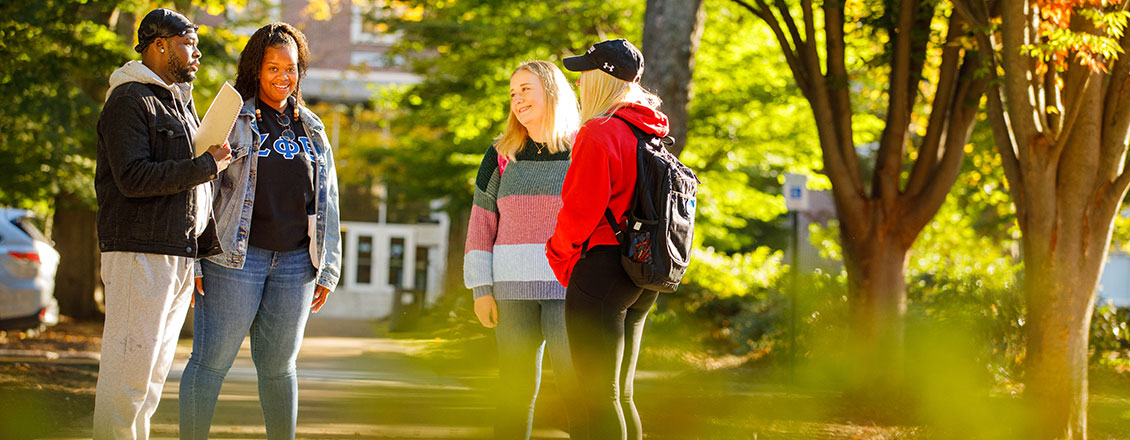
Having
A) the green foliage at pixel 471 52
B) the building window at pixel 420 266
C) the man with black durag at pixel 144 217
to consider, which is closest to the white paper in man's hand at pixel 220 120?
the man with black durag at pixel 144 217

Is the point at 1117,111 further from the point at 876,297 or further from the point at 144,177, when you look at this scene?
the point at 144,177

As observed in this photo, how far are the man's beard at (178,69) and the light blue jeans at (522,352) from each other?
1.65m

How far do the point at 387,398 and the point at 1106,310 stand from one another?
9.81 m

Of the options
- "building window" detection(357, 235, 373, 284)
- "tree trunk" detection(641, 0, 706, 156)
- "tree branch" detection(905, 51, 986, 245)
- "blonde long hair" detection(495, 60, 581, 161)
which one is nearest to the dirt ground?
"blonde long hair" detection(495, 60, 581, 161)

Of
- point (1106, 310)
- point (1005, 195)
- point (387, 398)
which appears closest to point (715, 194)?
point (1005, 195)

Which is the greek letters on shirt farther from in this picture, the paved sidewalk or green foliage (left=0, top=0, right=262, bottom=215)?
green foliage (left=0, top=0, right=262, bottom=215)

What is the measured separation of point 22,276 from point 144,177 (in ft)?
32.9

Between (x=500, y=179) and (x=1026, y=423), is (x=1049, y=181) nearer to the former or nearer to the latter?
(x=1026, y=423)

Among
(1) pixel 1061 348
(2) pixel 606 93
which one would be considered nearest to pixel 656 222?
(2) pixel 606 93

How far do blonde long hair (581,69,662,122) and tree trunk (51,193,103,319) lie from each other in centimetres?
1644

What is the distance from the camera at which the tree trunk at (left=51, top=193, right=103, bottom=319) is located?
1900 centimetres

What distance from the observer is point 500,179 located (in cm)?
515

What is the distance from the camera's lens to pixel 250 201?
14.2 feet

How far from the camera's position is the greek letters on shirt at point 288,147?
4.43 meters
